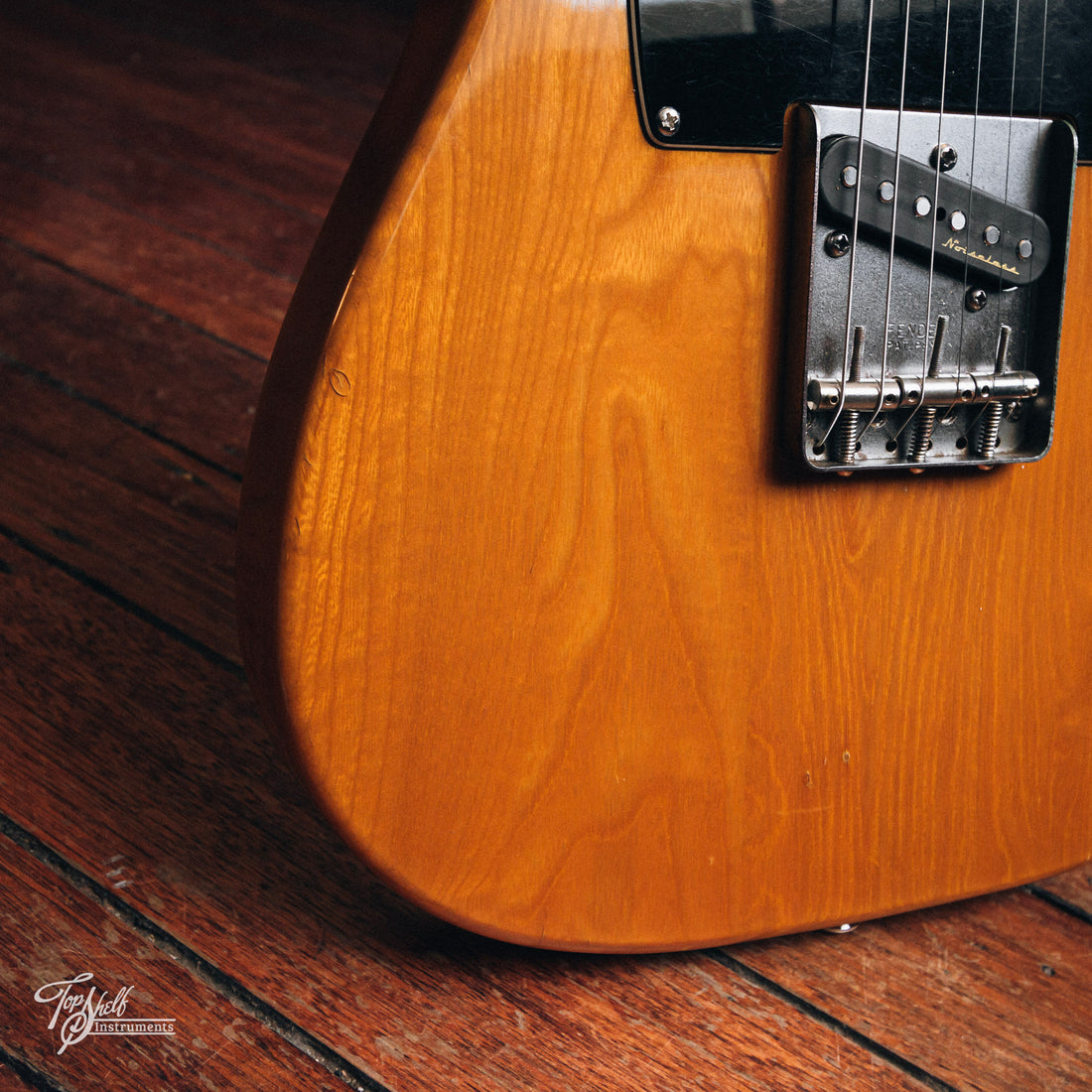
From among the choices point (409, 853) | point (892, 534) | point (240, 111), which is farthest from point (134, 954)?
point (240, 111)

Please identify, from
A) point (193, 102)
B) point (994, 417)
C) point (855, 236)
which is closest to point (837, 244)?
point (855, 236)

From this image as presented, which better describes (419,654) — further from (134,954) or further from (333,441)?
(134,954)

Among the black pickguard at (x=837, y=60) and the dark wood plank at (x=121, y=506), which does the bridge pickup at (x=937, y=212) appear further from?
the dark wood plank at (x=121, y=506)

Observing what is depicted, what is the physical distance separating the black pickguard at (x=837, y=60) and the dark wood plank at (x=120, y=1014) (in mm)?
408

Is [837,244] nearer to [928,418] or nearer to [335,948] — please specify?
[928,418]

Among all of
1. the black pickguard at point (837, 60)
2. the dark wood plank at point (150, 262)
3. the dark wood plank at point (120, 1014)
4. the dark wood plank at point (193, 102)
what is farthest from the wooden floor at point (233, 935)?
the dark wood plank at point (193, 102)

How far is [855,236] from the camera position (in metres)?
0.44

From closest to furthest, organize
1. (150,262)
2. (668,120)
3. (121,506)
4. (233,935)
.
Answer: (668,120) < (233,935) < (121,506) < (150,262)

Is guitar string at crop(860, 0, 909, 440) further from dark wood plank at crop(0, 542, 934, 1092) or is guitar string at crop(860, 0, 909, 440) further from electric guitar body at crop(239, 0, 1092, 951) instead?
dark wood plank at crop(0, 542, 934, 1092)

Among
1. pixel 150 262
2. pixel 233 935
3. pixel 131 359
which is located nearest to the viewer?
pixel 233 935

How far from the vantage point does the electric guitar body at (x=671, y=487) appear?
399 millimetres

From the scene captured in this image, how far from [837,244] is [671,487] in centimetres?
12

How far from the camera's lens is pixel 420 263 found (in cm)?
39

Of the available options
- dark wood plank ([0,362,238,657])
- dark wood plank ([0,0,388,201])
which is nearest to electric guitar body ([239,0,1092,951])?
dark wood plank ([0,362,238,657])
